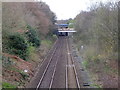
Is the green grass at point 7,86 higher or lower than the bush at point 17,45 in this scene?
lower

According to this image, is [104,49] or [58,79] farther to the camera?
[104,49]

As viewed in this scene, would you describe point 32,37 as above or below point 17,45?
above

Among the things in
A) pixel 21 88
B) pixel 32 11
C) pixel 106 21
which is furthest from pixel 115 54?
pixel 32 11

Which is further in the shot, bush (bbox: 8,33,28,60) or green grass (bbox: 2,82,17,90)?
bush (bbox: 8,33,28,60)

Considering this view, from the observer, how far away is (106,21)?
23828mm

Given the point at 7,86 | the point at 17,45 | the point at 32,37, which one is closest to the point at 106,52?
the point at 17,45

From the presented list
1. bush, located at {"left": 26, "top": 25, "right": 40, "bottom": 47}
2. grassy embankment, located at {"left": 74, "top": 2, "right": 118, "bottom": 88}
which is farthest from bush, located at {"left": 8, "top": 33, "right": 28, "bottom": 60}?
bush, located at {"left": 26, "top": 25, "right": 40, "bottom": 47}

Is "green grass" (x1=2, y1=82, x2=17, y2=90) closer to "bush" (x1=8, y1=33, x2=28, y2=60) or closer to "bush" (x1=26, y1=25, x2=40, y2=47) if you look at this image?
"bush" (x1=8, y1=33, x2=28, y2=60)

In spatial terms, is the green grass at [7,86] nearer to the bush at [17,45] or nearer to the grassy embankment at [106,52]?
the grassy embankment at [106,52]

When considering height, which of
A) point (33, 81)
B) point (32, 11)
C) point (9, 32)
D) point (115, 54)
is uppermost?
point (32, 11)

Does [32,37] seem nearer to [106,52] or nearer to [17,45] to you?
[17,45]

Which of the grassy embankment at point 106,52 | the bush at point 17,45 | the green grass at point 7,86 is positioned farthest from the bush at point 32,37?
the green grass at point 7,86

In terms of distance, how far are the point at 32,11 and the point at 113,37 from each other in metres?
30.9

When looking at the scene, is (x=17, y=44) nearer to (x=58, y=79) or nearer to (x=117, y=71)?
(x=58, y=79)
